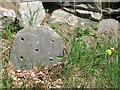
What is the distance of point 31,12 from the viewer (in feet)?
16.4

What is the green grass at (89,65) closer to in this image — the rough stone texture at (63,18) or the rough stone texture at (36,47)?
the rough stone texture at (36,47)

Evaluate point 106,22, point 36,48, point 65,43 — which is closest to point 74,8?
point 106,22

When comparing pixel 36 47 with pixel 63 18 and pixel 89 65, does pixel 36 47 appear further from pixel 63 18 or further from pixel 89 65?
pixel 63 18

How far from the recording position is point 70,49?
455 cm

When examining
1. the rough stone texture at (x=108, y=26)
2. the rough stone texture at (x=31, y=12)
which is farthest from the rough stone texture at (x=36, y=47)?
the rough stone texture at (x=108, y=26)

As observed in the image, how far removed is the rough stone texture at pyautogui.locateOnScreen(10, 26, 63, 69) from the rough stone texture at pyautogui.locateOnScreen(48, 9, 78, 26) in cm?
83

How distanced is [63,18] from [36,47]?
1002 mm

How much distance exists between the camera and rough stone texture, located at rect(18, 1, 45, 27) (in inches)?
195

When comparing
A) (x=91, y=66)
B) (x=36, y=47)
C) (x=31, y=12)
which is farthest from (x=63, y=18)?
(x=91, y=66)

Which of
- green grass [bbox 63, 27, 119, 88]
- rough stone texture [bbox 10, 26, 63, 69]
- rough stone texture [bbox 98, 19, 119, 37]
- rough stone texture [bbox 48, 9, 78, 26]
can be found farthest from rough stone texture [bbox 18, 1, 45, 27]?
rough stone texture [bbox 98, 19, 119, 37]

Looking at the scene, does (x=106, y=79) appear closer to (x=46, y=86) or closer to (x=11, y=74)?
(x=46, y=86)

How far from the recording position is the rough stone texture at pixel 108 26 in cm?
529

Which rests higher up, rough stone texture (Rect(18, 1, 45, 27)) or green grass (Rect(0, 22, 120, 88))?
rough stone texture (Rect(18, 1, 45, 27))

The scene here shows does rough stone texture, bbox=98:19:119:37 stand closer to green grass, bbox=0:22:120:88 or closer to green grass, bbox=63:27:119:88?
green grass, bbox=0:22:120:88
